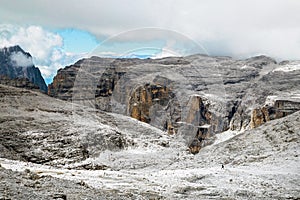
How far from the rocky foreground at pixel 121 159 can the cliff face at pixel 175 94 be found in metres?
58.3

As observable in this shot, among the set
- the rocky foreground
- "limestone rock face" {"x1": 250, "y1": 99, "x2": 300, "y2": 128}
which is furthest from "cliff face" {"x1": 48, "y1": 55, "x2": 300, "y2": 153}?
the rocky foreground

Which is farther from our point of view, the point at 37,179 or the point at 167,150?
the point at 167,150

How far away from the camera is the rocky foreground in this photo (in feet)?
83.9

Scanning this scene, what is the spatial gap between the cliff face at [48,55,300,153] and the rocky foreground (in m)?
58.3

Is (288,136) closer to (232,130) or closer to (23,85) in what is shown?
(23,85)

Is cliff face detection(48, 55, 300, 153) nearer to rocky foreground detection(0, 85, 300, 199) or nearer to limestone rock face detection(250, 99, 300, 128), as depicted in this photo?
limestone rock face detection(250, 99, 300, 128)

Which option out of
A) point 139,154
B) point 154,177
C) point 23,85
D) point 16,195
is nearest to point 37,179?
point 16,195

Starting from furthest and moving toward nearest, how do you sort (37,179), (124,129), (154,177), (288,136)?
(124,129), (288,136), (154,177), (37,179)

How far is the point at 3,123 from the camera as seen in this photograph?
175ft

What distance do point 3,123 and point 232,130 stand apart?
10875 cm

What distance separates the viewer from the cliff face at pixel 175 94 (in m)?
134

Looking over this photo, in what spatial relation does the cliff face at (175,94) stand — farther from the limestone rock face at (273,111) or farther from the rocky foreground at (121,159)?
the rocky foreground at (121,159)

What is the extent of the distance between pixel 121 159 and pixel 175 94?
10479 cm

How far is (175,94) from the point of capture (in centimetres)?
15550
